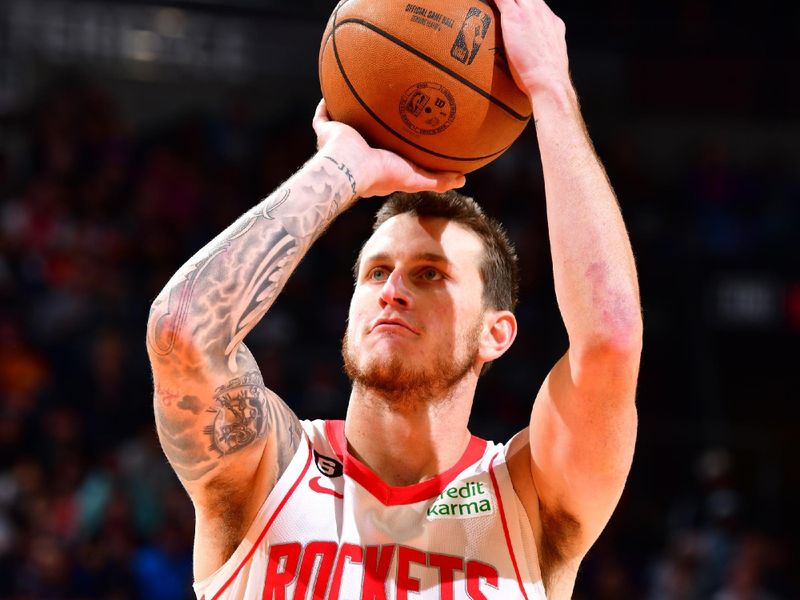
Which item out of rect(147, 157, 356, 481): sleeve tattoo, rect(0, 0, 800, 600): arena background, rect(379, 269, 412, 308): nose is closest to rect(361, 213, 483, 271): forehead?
rect(379, 269, 412, 308): nose

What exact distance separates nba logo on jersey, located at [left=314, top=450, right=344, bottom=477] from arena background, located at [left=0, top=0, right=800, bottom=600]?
431 cm

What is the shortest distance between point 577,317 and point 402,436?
0.70m

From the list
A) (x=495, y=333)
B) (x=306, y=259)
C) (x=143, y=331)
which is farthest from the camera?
(x=306, y=259)

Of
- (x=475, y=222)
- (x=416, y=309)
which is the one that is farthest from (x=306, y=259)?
(x=416, y=309)

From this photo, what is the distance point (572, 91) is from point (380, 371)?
904 millimetres

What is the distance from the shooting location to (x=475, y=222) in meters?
3.36

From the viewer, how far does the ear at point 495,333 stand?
10.8 ft

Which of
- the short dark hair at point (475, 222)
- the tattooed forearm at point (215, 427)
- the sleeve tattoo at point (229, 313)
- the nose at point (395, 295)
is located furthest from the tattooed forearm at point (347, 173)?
the tattooed forearm at point (215, 427)

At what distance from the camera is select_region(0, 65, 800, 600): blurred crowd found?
732cm

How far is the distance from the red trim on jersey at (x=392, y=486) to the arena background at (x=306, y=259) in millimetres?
4314

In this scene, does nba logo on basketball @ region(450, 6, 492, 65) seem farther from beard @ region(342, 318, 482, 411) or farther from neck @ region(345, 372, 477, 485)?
neck @ region(345, 372, 477, 485)

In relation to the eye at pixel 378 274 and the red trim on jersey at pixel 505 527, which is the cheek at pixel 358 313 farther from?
the red trim on jersey at pixel 505 527

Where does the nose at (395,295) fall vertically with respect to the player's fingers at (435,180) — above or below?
below

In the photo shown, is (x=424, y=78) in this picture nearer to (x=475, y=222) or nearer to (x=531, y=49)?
(x=531, y=49)
